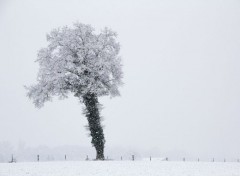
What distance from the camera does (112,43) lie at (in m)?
55.2

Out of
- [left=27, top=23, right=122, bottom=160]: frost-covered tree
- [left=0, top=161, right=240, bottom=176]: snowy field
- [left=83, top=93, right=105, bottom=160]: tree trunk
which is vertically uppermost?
[left=27, top=23, right=122, bottom=160]: frost-covered tree

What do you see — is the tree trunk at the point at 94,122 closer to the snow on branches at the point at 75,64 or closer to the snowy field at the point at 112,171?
the snow on branches at the point at 75,64

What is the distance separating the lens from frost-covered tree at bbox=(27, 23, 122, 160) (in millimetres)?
52156

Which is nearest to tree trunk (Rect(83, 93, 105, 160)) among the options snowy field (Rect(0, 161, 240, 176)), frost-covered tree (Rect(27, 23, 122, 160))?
frost-covered tree (Rect(27, 23, 122, 160))

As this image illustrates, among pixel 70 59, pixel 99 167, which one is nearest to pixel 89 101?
pixel 70 59

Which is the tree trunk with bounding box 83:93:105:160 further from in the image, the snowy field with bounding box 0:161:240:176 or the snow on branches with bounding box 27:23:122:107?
the snowy field with bounding box 0:161:240:176

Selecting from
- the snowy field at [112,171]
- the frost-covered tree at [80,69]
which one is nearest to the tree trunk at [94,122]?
the frost-covered tree at [80,69]

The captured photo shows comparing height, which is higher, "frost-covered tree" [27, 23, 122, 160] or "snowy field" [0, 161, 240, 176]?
"frost-covered tree" [27, 23, 122, 160]

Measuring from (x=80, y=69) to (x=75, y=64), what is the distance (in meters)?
1.64

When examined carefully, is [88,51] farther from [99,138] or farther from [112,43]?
[99,138]

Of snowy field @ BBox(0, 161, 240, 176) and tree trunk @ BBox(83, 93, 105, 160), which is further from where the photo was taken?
tree trunk @ BBox(83, 93, 105, 160)

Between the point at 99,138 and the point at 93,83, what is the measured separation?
7.18 meters

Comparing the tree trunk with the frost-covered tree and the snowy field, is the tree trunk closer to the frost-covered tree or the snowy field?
the frost-covered tree

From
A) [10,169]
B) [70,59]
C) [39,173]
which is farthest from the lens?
[70,59]
